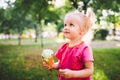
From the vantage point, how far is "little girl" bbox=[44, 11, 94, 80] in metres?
2.63

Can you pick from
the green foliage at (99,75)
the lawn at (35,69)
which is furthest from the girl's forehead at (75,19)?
the green foliage at (99,75)

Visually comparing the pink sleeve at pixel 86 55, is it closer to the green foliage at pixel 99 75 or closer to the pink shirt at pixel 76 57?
the pink shirt at pixel 76 57

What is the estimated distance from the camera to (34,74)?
848 cm

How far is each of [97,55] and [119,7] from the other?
214 cm

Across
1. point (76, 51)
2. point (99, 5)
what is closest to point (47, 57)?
point (76, 51)

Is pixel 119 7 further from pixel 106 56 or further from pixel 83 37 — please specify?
pixel 83 37

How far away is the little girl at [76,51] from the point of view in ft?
8.63

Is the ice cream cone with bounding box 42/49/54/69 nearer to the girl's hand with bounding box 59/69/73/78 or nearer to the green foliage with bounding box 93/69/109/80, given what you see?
the girl's hand with bounding box 59/69/73/78

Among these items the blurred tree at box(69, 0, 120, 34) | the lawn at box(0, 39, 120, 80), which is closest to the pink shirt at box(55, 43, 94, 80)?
the lawn at box(0, 39, 120, 80)

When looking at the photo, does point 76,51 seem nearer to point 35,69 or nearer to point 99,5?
point 35,69

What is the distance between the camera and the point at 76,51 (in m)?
2.72

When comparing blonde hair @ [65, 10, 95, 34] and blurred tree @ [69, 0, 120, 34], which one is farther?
blurred tree @ [69, 0, 120, 34]

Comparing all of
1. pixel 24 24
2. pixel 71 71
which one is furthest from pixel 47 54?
pixel 24 24

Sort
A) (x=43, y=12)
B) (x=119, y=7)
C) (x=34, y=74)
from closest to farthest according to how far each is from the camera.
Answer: (x=34, y=74) → (x=119, y=7) → (x=43, y=12)
